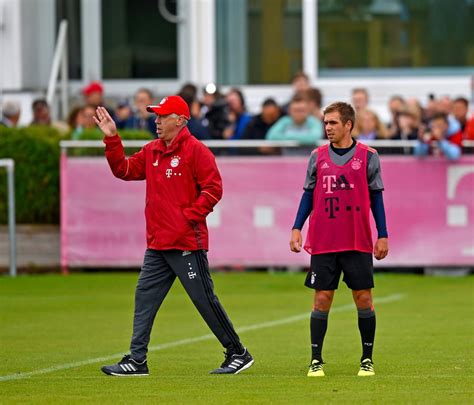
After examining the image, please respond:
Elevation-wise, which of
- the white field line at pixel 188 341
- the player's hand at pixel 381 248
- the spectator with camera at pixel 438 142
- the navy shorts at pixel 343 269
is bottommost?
the white field line at pixel 188 341

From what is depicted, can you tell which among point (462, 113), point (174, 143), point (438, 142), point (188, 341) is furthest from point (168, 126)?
point (462, 113)

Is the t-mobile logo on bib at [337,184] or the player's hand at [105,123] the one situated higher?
the player's hand at [105,123]

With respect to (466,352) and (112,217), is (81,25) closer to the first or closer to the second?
(112,217)

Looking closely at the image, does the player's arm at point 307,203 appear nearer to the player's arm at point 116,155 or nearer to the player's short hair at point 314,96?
the player's arm at point 116,155

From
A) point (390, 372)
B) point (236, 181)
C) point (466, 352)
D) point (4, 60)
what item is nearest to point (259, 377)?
point (390, 372)

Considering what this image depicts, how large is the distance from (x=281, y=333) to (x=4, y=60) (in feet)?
40.9

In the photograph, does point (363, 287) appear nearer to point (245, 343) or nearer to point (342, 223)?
point (342, 223)

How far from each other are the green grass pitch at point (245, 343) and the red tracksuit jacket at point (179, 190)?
0.99 m

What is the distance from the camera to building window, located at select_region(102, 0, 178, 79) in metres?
26.1

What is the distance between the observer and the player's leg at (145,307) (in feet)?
35.8

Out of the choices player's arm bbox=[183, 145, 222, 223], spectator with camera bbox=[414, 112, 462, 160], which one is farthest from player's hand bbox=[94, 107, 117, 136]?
spectator with camera bbox=[414, 112, 462, 160]

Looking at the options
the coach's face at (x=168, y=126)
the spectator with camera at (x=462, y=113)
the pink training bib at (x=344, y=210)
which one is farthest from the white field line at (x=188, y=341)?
the spectator with camera at (x=462, y=113)

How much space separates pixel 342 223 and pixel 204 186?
1.03 meters

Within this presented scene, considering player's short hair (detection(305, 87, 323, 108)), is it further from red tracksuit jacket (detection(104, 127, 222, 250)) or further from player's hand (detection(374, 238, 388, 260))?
player's hand (detection(374, 238, 388, 260))
